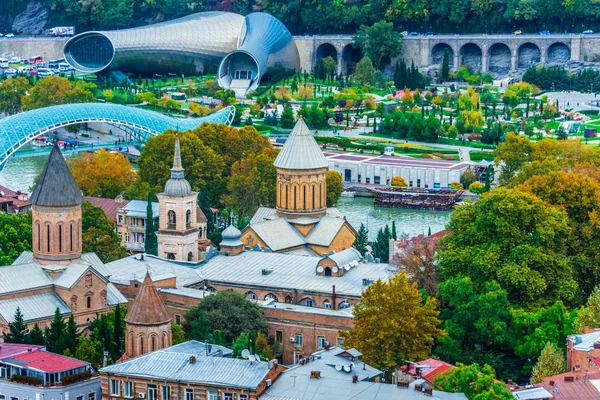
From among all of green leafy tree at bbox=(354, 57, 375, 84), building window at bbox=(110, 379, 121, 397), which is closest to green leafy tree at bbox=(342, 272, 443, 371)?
building window at bbox=(110, 379, 121, 397)

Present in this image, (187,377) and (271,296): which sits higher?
(271,296)

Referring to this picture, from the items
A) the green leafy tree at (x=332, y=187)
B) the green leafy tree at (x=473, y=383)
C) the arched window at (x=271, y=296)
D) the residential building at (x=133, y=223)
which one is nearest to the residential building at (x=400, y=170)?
the green leafy tree at (x=332, y=187)

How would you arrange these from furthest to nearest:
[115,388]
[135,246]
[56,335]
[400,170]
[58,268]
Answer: [400,170]
[135,246]
[58,268]
[56,335]
[115,388]

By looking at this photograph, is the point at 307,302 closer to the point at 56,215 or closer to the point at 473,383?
the point at 56,215

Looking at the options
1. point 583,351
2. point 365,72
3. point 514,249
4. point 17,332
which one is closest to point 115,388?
point 17,332

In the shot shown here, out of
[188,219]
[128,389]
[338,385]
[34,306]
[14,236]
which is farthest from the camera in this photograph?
[14,236]

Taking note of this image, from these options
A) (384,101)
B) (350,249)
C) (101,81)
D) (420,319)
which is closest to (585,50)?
(384,101)

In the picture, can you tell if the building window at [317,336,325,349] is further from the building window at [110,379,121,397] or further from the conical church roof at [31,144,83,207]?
the building window at [110,379,121,397]
